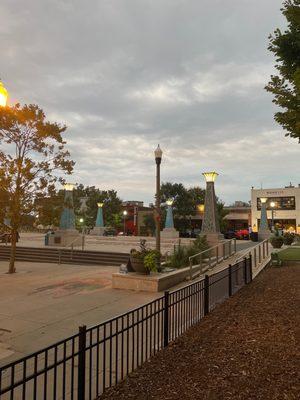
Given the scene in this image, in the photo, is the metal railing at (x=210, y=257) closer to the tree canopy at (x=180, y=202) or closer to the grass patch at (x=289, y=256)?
the grass patch at (x=289, y=256)

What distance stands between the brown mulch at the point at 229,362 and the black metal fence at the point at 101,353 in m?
0.28

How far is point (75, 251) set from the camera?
2134 cm

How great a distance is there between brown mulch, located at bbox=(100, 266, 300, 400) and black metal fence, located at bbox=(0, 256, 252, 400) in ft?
0.91

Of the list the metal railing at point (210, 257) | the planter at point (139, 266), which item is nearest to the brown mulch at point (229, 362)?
the planter at point (139, 266)

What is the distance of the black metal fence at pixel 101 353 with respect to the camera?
3.75 meters

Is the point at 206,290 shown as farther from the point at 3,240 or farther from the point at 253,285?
the point at 3,240

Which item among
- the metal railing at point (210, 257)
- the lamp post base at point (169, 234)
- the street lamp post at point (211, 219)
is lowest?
the metal railing at point (210, 257)

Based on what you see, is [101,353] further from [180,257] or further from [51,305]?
[180,257]

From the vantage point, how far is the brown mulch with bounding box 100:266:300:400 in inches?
173

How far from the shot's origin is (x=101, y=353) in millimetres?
6062

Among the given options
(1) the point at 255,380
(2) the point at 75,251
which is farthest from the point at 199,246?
(1) the point at 255,380

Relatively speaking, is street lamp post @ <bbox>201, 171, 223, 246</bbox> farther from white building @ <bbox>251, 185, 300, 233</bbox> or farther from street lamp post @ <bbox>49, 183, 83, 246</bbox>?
white building @ <bbox>251, 185, 300, 233</bbox>

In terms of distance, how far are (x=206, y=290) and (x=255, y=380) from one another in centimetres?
349

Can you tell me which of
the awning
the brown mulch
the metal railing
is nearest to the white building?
the awning
